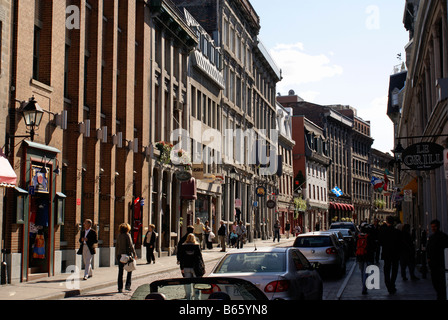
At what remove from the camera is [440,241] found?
1316 cm

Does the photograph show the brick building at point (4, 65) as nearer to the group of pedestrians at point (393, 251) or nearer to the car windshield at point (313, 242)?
the car windshield at point (313, 242)

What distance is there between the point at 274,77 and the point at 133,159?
39339mm

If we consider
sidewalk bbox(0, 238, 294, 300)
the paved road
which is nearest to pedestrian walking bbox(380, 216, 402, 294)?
the paved road

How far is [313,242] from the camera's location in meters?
20.3

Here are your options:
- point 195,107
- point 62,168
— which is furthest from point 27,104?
point 195,107

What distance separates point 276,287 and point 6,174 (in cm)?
972

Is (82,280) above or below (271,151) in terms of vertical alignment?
below

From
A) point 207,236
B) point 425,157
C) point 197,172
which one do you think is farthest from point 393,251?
point 207,236

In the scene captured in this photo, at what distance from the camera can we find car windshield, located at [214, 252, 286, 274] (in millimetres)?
10750

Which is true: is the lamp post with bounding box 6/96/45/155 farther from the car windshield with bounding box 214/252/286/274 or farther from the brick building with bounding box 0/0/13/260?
the car windshield with bounding box 214/252/286/274

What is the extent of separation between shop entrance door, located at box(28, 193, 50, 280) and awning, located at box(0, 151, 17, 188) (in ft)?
9.00

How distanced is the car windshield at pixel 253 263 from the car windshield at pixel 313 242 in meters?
9.08
